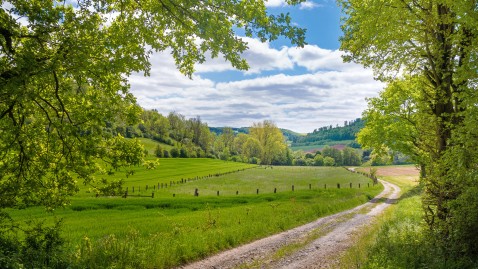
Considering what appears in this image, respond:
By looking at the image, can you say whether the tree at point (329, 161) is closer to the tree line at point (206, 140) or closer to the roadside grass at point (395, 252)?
the tree line at point (206, 140)

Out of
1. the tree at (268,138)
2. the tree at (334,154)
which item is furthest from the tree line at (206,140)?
the tree at (334,154)

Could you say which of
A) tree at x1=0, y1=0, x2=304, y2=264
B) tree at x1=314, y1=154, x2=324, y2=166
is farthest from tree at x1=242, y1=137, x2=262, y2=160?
tree at x1=0, y1=0, x2=304, y2=264

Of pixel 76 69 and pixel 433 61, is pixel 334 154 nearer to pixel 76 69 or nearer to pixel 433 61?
pixel 433 61

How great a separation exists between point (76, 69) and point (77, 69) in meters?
0.04

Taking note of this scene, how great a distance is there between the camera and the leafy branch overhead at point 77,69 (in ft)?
24.3

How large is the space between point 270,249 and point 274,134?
130m

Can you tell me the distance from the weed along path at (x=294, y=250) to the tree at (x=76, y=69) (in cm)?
544

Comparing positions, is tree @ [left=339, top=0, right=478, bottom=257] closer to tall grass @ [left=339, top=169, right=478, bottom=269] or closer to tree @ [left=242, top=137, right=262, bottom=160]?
tall grass @ [left=339, top=169, right=478, bottom=269]

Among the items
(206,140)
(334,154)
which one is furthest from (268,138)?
(334,154)

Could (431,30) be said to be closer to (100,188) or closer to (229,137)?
(100,188)

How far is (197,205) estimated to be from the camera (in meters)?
29.4

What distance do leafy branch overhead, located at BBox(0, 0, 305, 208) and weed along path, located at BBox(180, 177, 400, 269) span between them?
5.34 meters

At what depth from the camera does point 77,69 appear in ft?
28.6

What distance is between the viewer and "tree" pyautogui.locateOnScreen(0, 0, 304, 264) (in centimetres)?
741
